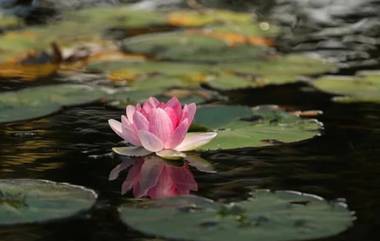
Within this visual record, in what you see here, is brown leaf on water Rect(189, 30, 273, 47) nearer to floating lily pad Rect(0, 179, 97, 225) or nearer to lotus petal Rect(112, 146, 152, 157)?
lotus petal Rect(112, 146, 152, 157)

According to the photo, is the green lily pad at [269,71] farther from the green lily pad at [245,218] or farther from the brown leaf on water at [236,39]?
the green lily pad at [245,218]

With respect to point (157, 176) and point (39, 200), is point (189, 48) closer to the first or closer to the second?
Result: point (157, 176)

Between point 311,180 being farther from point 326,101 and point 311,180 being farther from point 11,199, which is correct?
point 326,101

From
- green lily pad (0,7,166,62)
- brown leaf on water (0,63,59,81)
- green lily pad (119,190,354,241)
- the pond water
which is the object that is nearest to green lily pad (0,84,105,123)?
the pond water

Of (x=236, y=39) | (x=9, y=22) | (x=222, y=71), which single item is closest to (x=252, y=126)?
(x=222, y=71)

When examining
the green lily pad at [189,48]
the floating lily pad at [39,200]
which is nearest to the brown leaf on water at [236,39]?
the green lily pad at [189,48]

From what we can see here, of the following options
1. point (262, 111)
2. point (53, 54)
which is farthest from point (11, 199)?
point (53, 54)

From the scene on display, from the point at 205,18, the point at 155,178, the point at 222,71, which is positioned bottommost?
the point at 155,178
